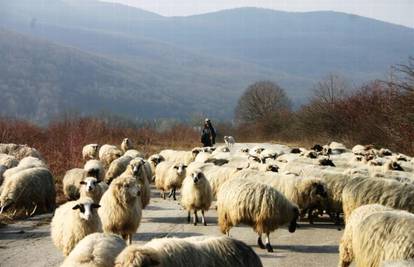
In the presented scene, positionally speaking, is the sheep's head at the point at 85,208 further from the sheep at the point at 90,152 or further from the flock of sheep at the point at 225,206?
the sheep at the point at 90,152

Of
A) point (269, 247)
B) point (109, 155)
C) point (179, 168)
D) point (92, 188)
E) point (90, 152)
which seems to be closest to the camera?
point (269, 247)

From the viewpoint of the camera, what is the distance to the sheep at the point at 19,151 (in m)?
23.4

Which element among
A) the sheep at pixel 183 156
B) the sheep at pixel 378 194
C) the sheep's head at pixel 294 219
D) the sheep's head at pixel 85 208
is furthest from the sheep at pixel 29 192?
the sheep at pixel 183 156

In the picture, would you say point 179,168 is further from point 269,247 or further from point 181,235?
point 269,247

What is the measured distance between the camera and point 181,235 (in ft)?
42.3

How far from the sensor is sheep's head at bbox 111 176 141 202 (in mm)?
11719

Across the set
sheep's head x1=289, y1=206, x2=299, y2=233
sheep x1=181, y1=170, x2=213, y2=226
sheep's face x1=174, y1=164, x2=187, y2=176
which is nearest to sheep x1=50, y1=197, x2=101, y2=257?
sheep's head x1=289, y1=206, x2=299, y2=233

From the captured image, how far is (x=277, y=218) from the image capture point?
11.8 m

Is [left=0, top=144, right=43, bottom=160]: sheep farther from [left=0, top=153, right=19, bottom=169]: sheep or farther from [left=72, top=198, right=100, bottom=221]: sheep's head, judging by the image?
[left=72, top=198, right=100, bottom=221]: sheep's head

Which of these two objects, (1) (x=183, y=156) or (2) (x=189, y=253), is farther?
(1) (x=183, y=156)

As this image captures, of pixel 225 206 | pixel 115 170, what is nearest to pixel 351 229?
pixel 225 206

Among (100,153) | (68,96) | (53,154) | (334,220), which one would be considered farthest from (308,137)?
(68,96)

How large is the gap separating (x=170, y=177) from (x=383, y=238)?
1173cm

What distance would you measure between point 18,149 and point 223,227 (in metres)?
15.0
